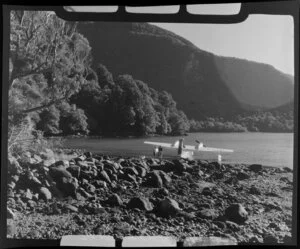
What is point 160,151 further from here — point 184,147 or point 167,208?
point 167,208

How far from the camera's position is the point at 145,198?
114 inches

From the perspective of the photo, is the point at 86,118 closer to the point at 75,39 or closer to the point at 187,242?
the point at 75,39

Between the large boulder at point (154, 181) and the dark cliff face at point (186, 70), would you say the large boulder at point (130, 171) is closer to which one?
the large boulder at point (154, 181)

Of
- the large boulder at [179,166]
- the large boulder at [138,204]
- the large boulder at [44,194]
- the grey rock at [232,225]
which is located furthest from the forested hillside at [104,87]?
the grey rock at [232,225]

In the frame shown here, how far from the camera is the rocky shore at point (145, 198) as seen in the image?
2873mm

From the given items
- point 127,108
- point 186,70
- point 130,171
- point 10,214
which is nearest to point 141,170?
point 130,171

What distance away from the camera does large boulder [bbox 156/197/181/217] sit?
288cm

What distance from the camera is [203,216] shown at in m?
2.87

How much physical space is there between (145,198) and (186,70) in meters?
0.75

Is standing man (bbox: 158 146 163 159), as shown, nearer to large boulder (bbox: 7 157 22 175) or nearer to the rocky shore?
the rocky shore

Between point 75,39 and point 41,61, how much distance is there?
22 cm

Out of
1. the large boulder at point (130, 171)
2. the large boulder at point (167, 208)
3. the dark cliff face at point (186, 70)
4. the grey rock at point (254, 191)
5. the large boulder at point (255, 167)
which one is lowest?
Answer: the large boulder at point (167, 208)

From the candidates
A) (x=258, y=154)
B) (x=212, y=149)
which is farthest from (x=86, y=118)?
(x=258, y=154)

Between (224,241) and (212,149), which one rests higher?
(212,149)
